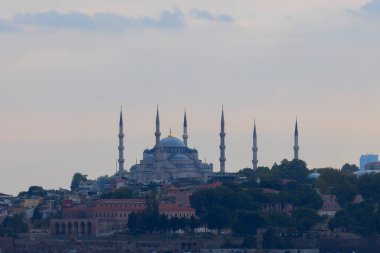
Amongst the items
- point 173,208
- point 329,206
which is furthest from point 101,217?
point 329,206

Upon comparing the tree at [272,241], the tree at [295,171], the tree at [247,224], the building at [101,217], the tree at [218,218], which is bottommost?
the tree at [272,241]

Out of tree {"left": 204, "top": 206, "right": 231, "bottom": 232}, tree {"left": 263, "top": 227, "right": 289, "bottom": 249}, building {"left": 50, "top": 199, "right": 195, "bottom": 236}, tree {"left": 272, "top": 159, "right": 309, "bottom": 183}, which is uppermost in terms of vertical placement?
tree {"left": 272, "top": 159, "right": 309, "bottom": 183}

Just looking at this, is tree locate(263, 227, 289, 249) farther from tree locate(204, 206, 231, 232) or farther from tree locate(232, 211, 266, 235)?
tree locate(204, 206, 231, 232)

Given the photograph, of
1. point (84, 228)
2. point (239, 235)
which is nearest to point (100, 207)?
point (84, 228)

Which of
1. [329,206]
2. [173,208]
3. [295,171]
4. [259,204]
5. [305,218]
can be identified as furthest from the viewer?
[295,171]

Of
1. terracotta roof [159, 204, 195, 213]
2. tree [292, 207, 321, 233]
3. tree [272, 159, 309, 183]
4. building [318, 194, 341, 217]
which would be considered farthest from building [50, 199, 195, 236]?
tree [272, 159, 309, 183]

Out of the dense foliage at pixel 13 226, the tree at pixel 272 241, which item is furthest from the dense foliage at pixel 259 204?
the dense foliage at pixel 13 226

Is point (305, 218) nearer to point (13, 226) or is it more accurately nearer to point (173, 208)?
point (173, 208)

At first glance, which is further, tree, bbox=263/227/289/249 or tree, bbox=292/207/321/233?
tree, bbox=292/207/321/233

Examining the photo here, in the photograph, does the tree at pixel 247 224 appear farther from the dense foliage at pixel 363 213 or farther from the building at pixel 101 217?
the building at pixel 101 217

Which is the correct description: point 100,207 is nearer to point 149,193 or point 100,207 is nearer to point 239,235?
point 149,193
